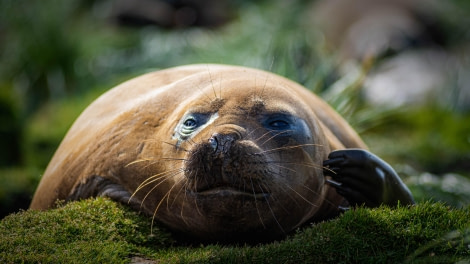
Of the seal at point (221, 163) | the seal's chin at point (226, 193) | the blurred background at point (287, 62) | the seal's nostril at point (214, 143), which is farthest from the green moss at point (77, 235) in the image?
the blurred background at point (287, 62)

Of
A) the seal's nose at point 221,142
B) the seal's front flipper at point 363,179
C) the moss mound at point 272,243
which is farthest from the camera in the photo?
the seal's front flipper at point 363,179

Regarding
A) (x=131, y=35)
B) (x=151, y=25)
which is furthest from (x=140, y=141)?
(x=151, y=25)

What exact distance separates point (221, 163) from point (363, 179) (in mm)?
1152

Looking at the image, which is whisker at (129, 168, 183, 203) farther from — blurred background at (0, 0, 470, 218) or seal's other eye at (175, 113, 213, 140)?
blurred background at (0, 0, 470, 218)

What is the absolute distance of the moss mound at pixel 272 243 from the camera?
4082 mm

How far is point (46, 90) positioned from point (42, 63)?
0.65 meters

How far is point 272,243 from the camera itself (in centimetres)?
438

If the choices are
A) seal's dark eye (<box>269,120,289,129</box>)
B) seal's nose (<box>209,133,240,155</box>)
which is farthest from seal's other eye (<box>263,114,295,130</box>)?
seal's nose (<box>209,133,240,155</box>)

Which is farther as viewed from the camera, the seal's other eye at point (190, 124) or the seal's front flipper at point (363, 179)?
the seal's front flipper at point (363, 179)

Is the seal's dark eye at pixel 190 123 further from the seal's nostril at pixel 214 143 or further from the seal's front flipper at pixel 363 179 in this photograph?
the seal's front flipper at pixel 363 179

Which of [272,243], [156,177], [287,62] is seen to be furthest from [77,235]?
[287,62]

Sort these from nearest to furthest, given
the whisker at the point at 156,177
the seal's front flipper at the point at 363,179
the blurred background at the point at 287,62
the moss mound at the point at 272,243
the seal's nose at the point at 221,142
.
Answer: the moss mound at the point at 272,243, the seal's nose at the point at 221,142, the whisker at the point at 156,177, the seal's front flipper at the point at 363,179, the blurred background at the point at 287,62

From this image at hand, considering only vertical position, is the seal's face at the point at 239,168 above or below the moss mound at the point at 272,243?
above

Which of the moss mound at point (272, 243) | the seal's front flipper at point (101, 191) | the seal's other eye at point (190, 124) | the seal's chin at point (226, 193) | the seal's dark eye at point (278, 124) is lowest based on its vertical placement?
the moss mound at point (272, 243)
